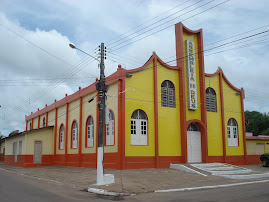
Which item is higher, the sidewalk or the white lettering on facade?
the white lettering on facade

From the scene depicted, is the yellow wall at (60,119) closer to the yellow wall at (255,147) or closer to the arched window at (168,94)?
the arched window at (168,94)

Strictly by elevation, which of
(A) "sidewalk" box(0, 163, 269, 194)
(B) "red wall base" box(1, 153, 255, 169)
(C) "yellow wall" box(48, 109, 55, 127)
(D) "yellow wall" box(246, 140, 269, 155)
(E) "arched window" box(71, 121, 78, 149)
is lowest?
(A) "sidewalk" box(0, 163, 269, 194)

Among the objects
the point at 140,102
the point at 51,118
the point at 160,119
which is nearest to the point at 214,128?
the point at 160,119

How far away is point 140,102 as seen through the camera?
19172 millimetres

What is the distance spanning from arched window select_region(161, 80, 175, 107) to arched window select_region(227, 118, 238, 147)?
6467mm

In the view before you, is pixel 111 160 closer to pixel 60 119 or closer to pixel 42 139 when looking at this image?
pixel 60 119

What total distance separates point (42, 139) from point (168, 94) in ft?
48.6

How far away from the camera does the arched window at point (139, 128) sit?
1878cm

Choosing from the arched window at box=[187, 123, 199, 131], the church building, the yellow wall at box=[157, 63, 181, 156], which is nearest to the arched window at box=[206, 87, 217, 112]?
the church building

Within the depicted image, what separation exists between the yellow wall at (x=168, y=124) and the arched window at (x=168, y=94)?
0.81 feet

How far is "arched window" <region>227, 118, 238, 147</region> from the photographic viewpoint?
77.7 feet

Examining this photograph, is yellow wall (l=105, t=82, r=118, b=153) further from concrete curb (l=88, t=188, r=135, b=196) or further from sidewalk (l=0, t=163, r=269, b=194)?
concrete curb (l=88, t=188, r=135, b=196)

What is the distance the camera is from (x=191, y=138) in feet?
70.0

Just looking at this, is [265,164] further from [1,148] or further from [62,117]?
[1,148]
